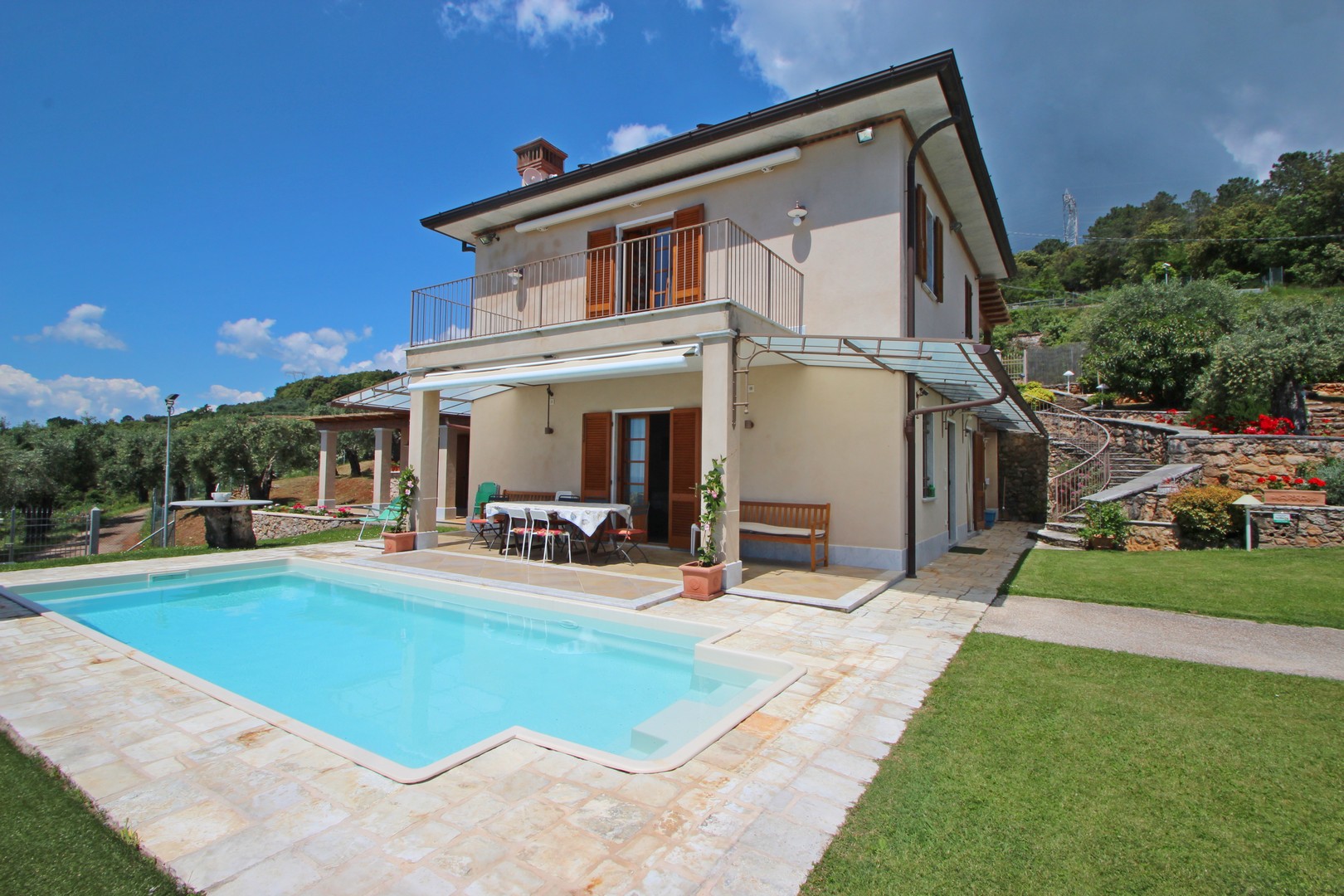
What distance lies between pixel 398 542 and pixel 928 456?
11276mm

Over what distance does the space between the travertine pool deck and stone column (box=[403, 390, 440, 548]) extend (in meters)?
7.59

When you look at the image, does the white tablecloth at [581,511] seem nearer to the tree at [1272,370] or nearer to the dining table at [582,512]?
the dining table at [582,512]

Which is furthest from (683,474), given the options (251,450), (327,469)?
(251,450)

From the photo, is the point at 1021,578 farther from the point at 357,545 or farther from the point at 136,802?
the point at 357,545

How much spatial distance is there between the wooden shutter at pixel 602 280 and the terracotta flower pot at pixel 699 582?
6714 millimetres

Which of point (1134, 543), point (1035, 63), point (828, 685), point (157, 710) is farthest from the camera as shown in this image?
point (1035, 63)

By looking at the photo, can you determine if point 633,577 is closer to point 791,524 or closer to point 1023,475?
point 791,524

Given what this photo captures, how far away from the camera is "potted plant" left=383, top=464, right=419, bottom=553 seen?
509 inches

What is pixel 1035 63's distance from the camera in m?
198

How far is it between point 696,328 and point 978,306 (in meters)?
13.9

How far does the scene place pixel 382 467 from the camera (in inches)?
944

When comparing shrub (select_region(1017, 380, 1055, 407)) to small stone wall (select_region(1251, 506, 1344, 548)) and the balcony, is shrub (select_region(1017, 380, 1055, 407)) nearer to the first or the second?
small stone wall (select_region(1251, 506, 1344, 548))

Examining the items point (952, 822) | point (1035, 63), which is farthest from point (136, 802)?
point (1035, 63)

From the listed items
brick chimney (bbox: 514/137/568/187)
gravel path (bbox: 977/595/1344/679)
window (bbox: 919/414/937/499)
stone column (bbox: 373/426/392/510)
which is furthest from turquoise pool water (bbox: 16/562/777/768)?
stone column (bbox: 373/426/392/510)
